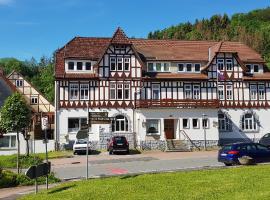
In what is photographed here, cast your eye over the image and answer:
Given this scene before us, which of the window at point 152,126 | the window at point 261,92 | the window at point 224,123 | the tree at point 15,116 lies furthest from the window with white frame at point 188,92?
the tree at point 15,116

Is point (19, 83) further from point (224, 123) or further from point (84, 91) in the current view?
point (224, 123)

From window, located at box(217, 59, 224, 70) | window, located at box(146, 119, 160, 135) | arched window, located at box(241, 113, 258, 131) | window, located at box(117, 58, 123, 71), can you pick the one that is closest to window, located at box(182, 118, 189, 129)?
window, located at box(146, 119, 160, 135)

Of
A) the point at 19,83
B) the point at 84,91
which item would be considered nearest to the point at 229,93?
the point at 84,91

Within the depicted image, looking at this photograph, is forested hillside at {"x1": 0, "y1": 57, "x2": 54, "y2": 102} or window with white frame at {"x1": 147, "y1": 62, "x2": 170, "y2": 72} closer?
window with white frame at {"x1": 147, "y1": 62, "x2": 170, "y2": 72}

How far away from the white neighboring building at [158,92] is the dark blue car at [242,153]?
58.8 feet

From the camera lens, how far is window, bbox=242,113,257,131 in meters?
50.1

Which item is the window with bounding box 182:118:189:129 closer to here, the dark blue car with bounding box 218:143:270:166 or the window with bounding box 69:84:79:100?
the window with bounding box 69:84:79:100

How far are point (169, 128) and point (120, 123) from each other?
17.9ft

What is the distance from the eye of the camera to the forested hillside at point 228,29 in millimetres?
127625

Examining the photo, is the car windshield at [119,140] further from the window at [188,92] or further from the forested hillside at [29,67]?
the forested hillside at [29,67]

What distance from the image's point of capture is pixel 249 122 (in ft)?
165

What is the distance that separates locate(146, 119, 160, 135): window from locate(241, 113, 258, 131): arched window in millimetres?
10767

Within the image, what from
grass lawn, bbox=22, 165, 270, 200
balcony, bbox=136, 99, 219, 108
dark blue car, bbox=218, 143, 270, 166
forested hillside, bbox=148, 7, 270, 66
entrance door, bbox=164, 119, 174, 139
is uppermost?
forested hillside, bbox=148, 7, 270, 66

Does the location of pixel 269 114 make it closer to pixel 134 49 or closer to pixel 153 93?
pixel 153 93
